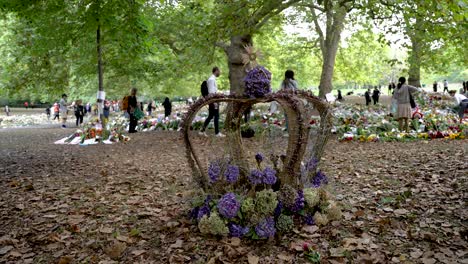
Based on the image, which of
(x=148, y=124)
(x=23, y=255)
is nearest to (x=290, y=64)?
(x=148, y=124)

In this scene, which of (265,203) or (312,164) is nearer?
(265,203)

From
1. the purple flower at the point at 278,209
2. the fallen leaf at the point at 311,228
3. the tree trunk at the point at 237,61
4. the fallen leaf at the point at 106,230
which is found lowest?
the fallen leaf at the point at 106,230

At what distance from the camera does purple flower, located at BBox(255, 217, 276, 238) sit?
329 centimetres

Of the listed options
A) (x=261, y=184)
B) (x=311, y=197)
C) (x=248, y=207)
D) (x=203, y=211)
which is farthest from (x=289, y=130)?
(x=203, y=211)

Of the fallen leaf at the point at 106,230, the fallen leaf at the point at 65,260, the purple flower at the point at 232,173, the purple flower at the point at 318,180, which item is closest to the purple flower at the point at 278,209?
the purple flower at the point at 232,173

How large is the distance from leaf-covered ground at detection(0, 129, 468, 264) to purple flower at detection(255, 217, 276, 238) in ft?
0.34

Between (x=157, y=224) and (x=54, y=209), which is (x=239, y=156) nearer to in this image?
(x=157, y=224)

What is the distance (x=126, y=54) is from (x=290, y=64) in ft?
52.8

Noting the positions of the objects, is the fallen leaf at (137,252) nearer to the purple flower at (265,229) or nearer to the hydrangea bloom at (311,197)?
the purple flower at (265,229)

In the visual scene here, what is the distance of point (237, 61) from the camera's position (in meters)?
12.0

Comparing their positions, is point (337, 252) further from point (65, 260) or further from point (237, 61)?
point (237, 61)

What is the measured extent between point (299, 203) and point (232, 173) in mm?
743

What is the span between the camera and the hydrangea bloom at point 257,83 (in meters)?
3.51

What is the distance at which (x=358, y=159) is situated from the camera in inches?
278
